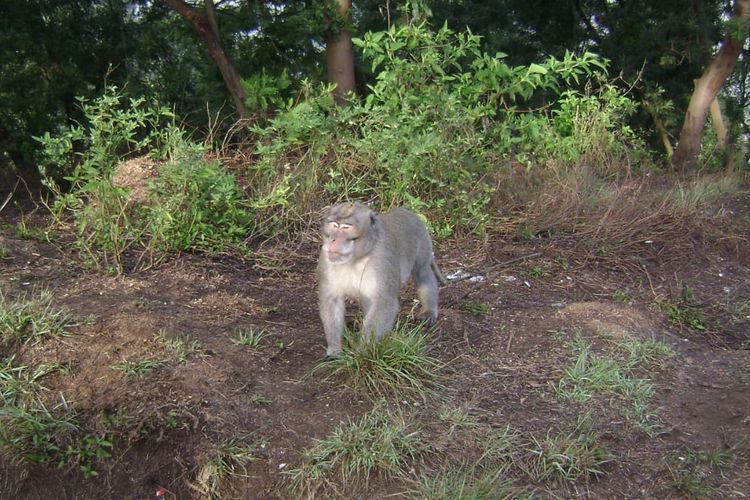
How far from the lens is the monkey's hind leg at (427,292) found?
517 cm

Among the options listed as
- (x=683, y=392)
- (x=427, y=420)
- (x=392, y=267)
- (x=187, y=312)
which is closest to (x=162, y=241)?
(x=187, y=312)

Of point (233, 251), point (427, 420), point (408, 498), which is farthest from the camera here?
point (233, 251)

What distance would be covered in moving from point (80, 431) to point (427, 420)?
1861 millimetres

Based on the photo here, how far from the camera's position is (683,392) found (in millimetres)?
4539

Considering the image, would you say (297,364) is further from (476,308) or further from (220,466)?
(476,308)

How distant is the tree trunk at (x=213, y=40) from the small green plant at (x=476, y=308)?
13.3 feet

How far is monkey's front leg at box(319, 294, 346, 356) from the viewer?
4461mm

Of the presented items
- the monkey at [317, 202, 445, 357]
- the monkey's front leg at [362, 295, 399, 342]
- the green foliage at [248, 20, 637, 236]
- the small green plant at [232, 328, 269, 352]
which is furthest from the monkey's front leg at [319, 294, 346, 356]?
the green foliage at [248, 20, 637, 236]

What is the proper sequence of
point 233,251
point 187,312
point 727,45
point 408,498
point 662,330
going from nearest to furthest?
point 408,498, point 187,312, point 662,330, point 233,251, point 727,45

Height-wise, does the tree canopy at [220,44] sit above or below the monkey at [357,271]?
above

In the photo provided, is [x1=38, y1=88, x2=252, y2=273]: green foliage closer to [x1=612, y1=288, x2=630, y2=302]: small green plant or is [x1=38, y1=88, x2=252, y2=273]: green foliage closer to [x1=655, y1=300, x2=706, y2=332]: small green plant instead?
[x1=612, y1=288, x2=630, y2=302]: small green plant

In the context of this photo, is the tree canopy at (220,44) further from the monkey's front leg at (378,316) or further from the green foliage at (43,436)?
the green foliage at (43,436)

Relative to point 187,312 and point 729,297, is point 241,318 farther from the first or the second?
point 729,297

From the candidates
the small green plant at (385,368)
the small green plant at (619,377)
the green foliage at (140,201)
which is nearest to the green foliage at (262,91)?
the green foliage at (140,201)
